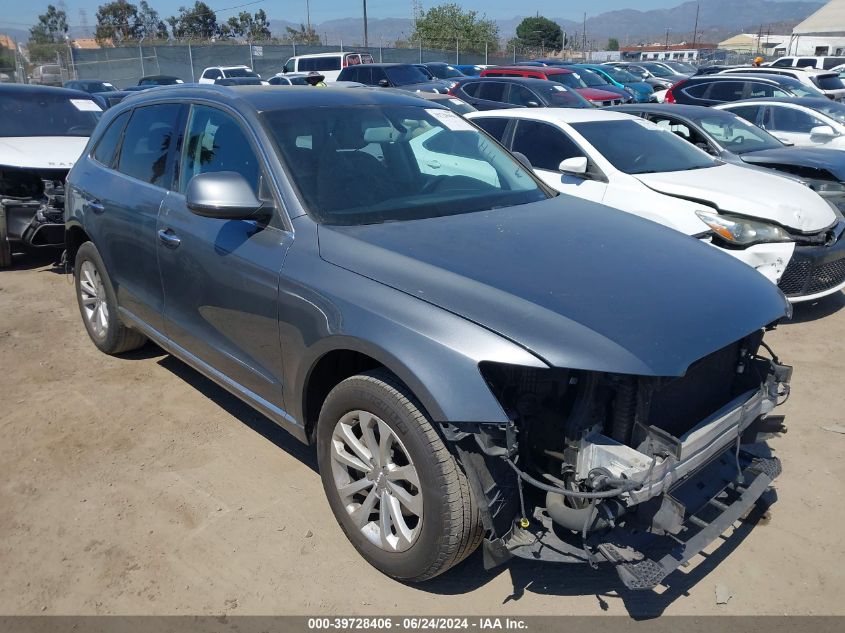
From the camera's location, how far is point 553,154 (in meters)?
6.71

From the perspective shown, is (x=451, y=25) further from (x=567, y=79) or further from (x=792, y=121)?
(x=792, y=121)

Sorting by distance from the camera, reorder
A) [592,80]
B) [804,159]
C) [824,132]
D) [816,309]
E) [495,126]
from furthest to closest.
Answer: [592,80] → [824,132] → [804,159] → [495,126] → [816,309]

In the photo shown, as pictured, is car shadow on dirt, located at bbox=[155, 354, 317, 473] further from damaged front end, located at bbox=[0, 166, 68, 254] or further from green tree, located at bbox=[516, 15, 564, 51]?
green tree, located at bbox=[516, 15, 564, 51]

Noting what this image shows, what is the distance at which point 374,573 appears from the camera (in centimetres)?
295

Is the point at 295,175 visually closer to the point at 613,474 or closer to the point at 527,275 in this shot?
the point at 527,275

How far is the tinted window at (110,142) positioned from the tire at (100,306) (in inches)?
22.2

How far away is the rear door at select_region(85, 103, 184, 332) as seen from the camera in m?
3.95

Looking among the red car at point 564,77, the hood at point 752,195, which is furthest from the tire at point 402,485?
the red car at point 564,77

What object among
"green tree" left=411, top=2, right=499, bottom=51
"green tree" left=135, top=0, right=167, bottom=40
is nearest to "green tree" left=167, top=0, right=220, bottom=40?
"green tree" left=135, top=0, right=167, bottom=40

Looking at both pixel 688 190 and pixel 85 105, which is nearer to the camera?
pixel 688 190

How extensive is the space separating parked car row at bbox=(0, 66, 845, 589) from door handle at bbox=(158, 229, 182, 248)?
12 mm

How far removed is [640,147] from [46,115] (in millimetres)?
6546

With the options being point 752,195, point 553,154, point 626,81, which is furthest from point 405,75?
point 752,195

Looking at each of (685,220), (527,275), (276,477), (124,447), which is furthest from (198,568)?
(685,220)
